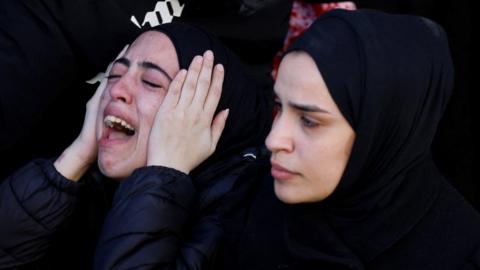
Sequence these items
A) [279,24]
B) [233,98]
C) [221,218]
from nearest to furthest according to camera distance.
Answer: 1. [221,218]
2. [233,98]
3. [279,24]

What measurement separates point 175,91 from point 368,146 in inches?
29.9

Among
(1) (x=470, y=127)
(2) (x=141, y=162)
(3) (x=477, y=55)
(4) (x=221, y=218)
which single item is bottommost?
(1) (x=470, y=127)

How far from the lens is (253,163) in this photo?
2.24 m

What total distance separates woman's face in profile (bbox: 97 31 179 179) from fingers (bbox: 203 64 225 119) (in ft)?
0.42

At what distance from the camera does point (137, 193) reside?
204 cm

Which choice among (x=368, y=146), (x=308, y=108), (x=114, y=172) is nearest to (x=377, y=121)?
(x=368, y=146)

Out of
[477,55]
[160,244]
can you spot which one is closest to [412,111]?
[160,244]

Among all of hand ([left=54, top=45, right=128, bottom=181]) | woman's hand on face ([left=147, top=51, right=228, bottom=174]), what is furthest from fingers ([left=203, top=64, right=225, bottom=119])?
hand ([left=54, top=45, right=128, bottom=181])

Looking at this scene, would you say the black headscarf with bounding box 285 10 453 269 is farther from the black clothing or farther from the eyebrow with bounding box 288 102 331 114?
the black clothing

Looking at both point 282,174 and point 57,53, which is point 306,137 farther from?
point 57,53

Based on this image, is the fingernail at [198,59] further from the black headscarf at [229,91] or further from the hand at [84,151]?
the hand at [84,151]

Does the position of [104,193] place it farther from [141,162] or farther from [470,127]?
[470,127]

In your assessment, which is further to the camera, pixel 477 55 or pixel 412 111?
pixel 477 55

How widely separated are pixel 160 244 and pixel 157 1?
1017 millimetres
